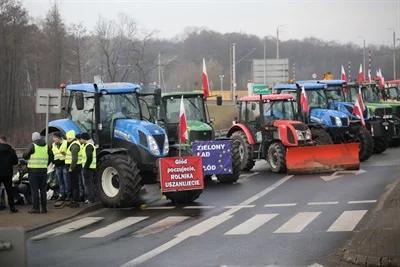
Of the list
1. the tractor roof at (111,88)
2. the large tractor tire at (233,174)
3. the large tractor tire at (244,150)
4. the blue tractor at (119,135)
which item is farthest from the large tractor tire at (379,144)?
the tractor roof at (111,88)

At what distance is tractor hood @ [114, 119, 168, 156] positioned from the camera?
15.2 metres

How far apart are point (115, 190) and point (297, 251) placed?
6.74 meters

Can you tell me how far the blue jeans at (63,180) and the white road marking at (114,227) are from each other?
263 cm

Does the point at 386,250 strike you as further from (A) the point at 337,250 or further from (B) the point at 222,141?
(B) the point at 222,141

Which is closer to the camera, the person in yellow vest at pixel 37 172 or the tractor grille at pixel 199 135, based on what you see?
the person in yellow vest at pixel 37 172

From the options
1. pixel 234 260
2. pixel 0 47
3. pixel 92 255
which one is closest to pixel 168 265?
pixel 234 260

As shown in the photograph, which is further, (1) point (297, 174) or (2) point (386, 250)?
(1) point (297, 174)

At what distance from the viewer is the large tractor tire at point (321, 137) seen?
2238 cm

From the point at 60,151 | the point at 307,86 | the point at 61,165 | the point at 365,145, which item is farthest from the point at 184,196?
the point at 365,145

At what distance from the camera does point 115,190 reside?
49.4ft

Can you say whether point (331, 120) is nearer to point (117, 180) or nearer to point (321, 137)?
point (321, 137)

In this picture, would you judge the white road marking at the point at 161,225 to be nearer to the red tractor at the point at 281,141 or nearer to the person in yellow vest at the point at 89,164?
the person in yellow vest at the point at 89,164

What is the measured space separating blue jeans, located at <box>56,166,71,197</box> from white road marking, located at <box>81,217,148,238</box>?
8.62 feet

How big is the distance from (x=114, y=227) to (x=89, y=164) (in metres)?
2.95
